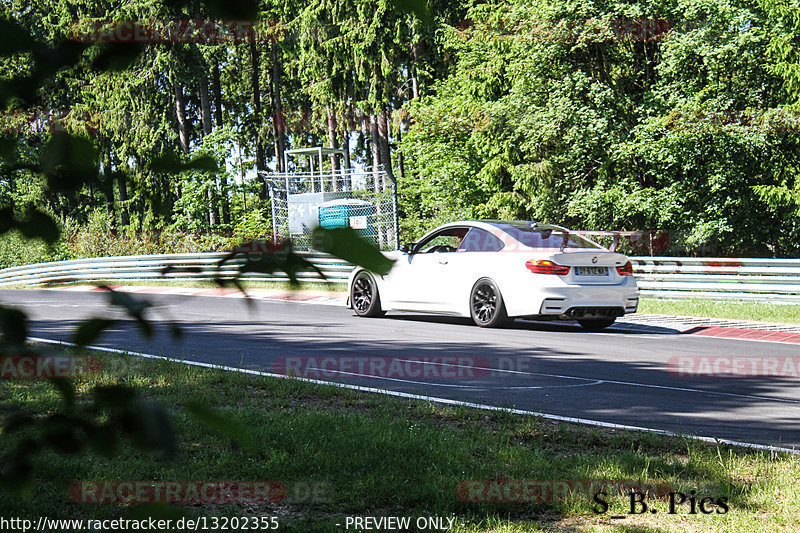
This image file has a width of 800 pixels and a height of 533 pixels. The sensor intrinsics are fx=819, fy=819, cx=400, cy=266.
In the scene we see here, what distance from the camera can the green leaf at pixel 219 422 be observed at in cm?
110

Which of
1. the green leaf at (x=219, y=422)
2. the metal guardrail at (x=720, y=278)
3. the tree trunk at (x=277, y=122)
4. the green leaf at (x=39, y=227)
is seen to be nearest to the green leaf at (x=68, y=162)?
the green leaf at (x=39, y=227)

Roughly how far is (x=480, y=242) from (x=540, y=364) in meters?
3.63

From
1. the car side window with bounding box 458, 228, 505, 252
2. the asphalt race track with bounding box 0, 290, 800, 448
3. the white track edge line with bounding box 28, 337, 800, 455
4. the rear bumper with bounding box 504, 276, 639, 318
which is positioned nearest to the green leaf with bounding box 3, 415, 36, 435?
the asphalt race track with bounding box 0, 290, 800, 448

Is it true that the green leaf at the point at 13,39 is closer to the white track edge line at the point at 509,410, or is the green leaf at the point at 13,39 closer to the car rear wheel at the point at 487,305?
the white track edge line at the point at 509,410

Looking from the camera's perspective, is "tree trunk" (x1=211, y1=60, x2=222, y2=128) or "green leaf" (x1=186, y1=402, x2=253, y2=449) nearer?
"green leaf" (x1=186, y1=402, x2=253, y2=449)

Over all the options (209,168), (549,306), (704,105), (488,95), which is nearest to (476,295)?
(549,306)

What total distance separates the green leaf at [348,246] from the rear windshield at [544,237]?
34.5 ft

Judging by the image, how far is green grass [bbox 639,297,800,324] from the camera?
13.3 metres

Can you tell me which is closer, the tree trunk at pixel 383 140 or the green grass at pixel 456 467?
the green grass at pixel 456 467

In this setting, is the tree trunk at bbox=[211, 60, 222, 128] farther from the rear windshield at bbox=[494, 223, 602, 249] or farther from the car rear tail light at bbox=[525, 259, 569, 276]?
the car rear tail light at bbox=[525, 259, 569, 276]

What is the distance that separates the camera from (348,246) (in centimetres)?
97

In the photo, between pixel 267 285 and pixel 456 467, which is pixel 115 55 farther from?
pixel 456 467

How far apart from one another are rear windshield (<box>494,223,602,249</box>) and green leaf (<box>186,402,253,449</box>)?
411 inches

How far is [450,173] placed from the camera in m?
27.8
